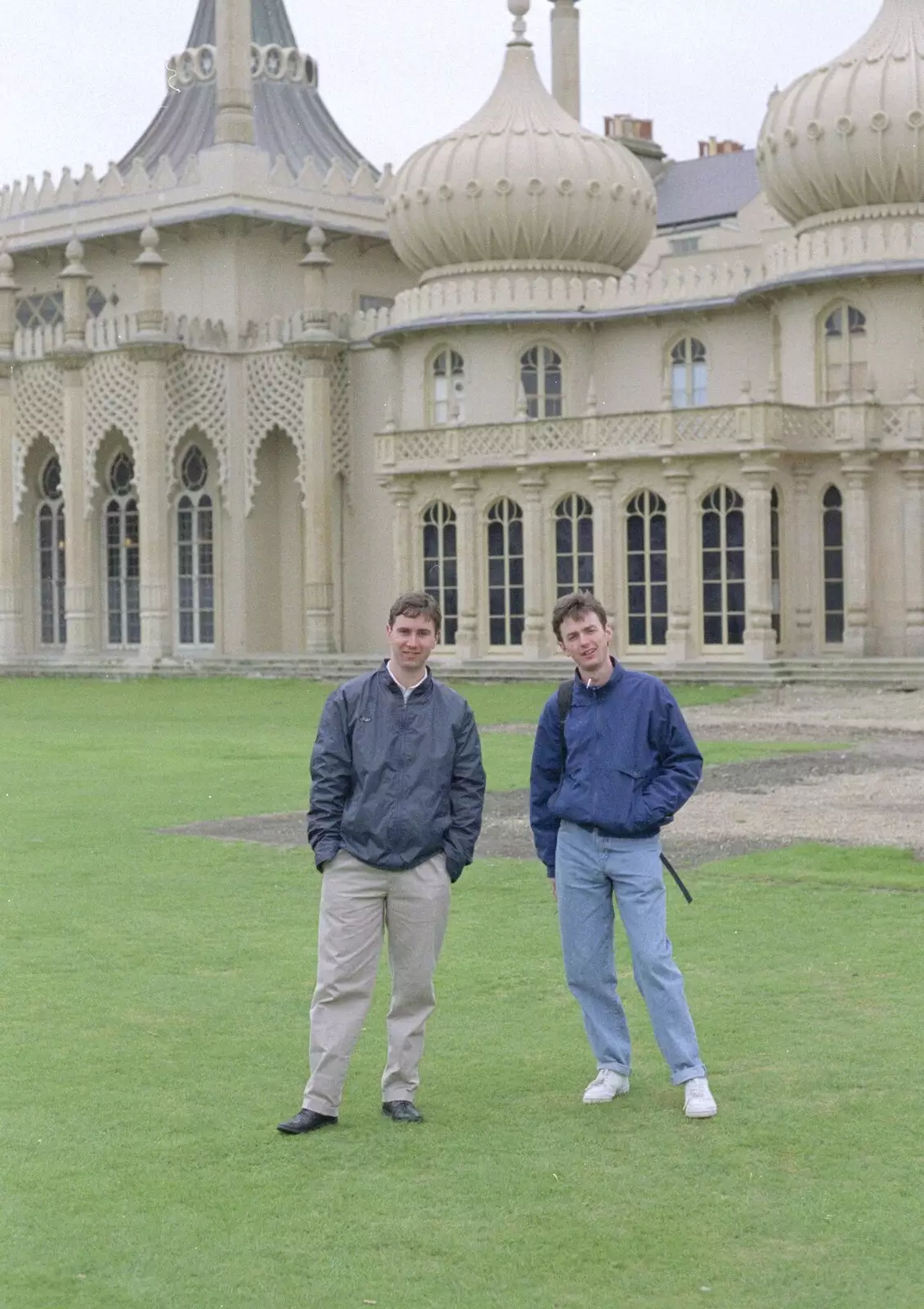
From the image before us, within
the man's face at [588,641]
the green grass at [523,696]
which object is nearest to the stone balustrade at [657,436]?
the green grass at [523,696]

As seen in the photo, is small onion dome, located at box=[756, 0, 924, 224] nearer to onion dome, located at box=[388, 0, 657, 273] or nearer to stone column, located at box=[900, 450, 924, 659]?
onion dome, located at box=[388, 0, 657, 273]

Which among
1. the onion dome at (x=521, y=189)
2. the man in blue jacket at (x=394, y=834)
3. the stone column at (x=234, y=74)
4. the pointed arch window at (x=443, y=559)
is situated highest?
the stone column at (x=234, y=74)

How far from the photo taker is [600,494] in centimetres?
3391

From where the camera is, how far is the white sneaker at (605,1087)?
6.82 m

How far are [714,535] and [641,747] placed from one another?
85.9 feet

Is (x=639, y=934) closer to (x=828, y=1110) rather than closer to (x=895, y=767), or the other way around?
(x=828, y=1110)

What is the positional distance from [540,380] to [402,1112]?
30.8 meters

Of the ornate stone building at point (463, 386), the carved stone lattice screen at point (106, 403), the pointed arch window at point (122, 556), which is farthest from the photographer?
the pointed arch window at point (122, 556)

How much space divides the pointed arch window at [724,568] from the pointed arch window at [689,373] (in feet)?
11.2

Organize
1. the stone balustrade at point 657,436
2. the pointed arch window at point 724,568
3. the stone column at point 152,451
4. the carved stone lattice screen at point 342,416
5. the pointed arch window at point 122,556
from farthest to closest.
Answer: the pointed arch window at point 122,556 → the carved stone lattice screen at point 342,416 → the stone column at point 152,451 → the pointed arch window at point 724,568 → the stone balustrade at point 657,436

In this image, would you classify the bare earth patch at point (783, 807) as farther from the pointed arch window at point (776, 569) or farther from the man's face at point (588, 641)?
the pointed arch window at point (776, 569)

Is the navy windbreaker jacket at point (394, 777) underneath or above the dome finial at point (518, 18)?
underneath

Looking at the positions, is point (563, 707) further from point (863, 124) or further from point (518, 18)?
point (518, 18)

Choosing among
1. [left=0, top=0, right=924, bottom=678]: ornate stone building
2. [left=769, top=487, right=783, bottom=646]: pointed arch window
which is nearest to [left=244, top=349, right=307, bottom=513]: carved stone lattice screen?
[left=0, top=0, right=924, bottom=678]: ornate stone building
